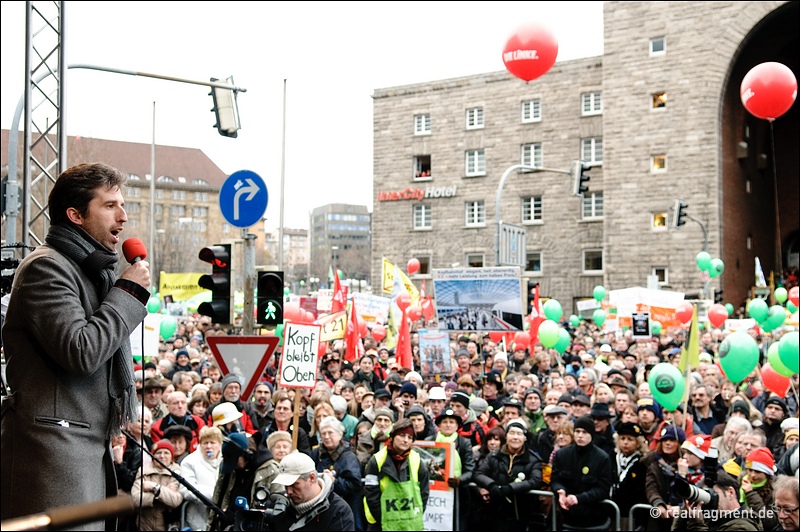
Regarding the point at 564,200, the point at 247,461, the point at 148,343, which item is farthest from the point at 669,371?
the point at 564,200

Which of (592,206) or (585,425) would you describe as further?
(592,206)

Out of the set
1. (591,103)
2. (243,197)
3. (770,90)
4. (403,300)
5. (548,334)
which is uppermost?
(591,103)

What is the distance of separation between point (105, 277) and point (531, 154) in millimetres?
43624

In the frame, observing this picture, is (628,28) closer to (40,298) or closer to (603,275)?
(603,275)

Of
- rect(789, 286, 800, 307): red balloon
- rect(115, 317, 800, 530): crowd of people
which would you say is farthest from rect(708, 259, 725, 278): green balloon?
rect(115, 317, 800, 530): crowd of people

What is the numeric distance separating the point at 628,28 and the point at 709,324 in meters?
20.1

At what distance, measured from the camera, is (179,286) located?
3462 centimetres

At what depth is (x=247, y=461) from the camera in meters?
6.82

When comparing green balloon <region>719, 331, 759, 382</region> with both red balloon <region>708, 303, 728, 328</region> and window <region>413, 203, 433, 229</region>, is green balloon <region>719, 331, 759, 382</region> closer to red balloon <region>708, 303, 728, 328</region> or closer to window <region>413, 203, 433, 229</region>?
red balloon <region>708, 303, 728, 328</region>

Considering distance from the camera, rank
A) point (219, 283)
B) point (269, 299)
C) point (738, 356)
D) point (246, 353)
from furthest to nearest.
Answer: point (738, 356) → point (269, 299) → point (219, 283) → point (246, 353)

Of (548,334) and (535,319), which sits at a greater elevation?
(535,319)

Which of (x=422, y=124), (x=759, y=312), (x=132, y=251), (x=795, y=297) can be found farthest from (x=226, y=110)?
(x=422, y=124)

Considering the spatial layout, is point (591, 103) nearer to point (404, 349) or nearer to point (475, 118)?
point (475, 118)

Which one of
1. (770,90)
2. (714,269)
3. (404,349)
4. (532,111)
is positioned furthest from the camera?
(532,111)
